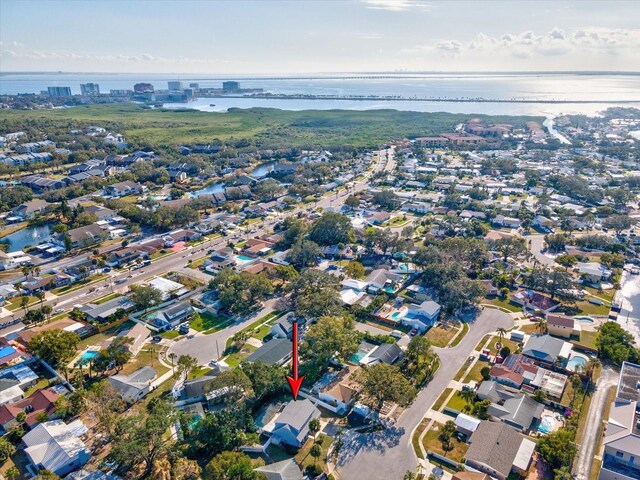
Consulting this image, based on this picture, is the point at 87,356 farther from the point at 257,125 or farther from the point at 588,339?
the point at 257,125

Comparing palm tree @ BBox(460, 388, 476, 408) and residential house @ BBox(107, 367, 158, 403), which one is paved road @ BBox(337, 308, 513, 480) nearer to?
palm tree @ BBox(460, 388, 476, 408)

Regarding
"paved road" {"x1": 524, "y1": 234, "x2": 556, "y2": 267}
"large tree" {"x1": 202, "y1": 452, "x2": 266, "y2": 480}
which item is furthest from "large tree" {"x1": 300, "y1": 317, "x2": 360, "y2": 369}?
"paved road" {"x1": 524, "y1": 234, "x2": 556, "y2": 267}

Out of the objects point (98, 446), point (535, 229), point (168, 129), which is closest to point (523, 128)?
point (535, 229)

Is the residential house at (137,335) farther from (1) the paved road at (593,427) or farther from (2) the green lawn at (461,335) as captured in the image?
(1) the paved road at (593,427)

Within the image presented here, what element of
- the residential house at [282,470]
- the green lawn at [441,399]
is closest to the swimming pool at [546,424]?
the green lawn at [441,399]

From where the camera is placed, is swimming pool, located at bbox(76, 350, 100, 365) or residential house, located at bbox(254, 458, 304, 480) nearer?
residential house, located at bbox(254, 458, 304, 480)

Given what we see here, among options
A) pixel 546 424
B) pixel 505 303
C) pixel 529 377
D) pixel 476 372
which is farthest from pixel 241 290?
pixel 546 424
